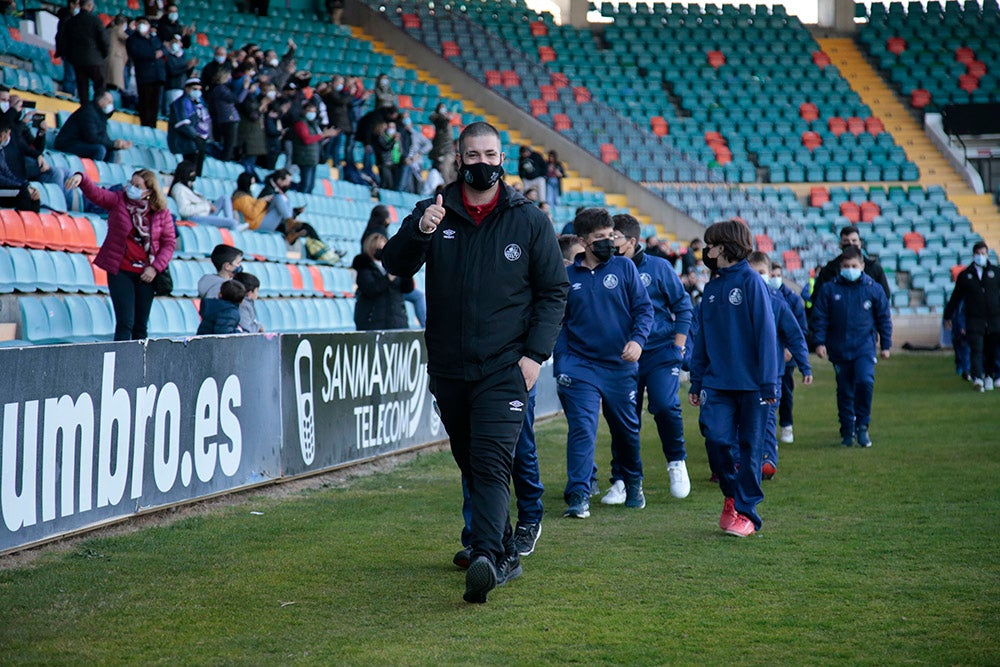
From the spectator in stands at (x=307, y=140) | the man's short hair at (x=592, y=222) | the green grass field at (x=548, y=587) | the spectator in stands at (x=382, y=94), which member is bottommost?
the green grass field at (x=548, y=587)

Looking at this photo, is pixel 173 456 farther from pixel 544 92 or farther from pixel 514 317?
pixel 544 92

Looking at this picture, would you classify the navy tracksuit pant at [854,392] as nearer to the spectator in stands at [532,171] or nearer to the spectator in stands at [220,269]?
the spectator in stands at [220,269]

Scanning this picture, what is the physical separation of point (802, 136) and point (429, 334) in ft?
101

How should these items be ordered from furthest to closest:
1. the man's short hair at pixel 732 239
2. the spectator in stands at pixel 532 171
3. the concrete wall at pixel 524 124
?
the concrete wall at pixel 524 124, the spectator in stands at pixel 532 171, the man's short hair at pixel 732 239

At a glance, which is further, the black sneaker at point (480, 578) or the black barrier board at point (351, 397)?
the black barrier board at point (351, 397)

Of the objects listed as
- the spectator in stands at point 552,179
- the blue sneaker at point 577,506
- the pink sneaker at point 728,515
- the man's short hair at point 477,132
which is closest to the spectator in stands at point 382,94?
the spectator in stands at point 552,179

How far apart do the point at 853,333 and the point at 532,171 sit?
13.5m

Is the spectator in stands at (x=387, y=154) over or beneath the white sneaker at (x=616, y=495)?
over

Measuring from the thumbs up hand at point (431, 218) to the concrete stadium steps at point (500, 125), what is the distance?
74.1 ft

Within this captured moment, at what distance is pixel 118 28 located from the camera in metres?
16.2

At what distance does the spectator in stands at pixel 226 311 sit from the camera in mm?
9281

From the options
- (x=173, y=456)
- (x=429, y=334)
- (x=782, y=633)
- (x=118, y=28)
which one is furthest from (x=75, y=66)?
(x=782, y=633)

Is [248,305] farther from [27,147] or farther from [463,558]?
[463,558]

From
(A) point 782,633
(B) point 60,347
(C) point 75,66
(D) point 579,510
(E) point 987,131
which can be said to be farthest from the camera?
(E) point 987,131
